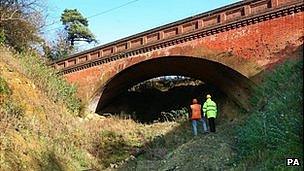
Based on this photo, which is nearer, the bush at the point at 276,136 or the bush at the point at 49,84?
the bush at the point at 276,136

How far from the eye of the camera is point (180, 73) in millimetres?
20500

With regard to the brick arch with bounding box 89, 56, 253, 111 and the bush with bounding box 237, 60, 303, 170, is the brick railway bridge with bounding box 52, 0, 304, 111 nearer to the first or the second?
the brick arch with bounding box 89, 56, 253, 111

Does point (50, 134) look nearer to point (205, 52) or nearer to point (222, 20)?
point (205, 52)

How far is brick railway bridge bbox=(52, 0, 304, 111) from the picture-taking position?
49.1 feet

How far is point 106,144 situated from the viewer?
1520 cm

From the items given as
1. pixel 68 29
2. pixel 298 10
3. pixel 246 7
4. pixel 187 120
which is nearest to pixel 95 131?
pixel 187 120

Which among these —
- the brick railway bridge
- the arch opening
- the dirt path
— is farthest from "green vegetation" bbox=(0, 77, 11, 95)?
the arch opening

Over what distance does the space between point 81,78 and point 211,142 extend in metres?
11.8

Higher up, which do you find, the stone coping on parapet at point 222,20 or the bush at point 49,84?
the stone coping on parapet at point 222,20

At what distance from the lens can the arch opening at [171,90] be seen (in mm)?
17219

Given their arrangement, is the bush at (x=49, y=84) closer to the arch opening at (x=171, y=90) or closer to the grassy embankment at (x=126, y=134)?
the grassy embankment at (x=126, y=134)

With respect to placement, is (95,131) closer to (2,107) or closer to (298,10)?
(2,107)

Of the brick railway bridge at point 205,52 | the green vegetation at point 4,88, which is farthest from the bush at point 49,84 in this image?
the green vegetation at point 4,88

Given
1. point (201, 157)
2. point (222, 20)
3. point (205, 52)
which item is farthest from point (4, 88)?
point (222, 20)
